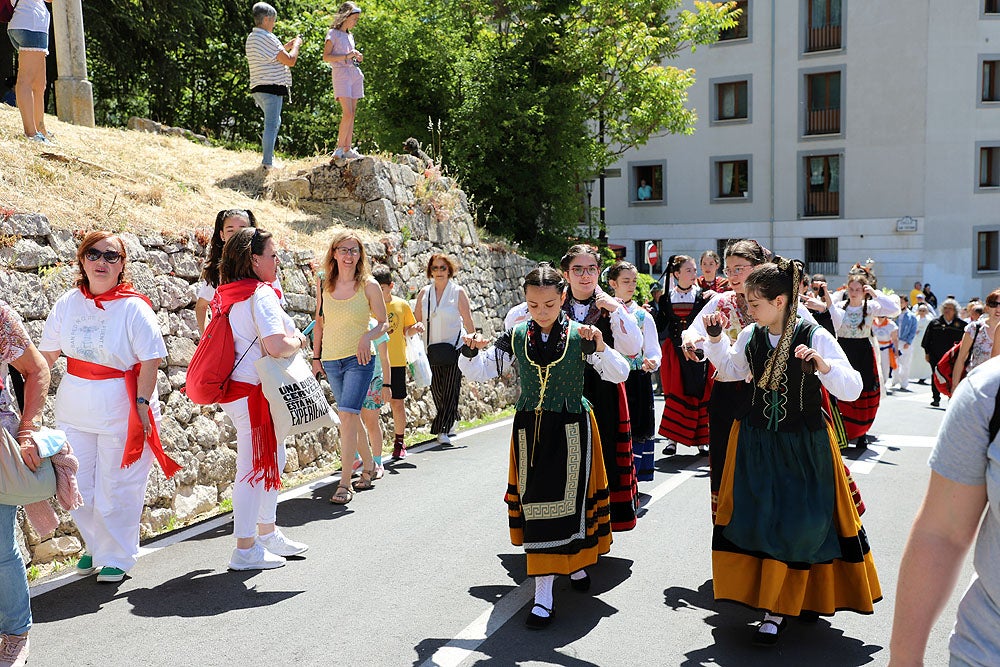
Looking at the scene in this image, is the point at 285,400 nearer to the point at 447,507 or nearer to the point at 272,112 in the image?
the point at 447,507

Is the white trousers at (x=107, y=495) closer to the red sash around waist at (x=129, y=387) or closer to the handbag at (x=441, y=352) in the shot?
the red sash around waist at (x=129, y=387)

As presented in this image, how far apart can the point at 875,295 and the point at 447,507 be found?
5979 millimetres

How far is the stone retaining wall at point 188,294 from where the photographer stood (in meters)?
6.32

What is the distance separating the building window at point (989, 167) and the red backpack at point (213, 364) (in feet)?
111

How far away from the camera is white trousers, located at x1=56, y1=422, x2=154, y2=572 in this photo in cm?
525

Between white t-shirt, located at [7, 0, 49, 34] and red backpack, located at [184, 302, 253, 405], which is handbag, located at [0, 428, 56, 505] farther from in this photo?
white t-shirt, located at [7, 0, 49, 34]

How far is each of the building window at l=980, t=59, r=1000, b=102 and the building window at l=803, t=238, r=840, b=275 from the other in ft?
23.2

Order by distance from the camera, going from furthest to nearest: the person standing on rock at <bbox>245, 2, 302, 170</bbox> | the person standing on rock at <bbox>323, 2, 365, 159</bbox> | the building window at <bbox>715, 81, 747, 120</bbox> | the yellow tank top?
the building window at <bbox>715, 81, 747, 120</bbox> < the person standing on rock at <bbox>245, 2, 302, 170</bbox> < the person standing on rock at <bbox>323, 2, 365, 159</bbox> < the yellow tank top

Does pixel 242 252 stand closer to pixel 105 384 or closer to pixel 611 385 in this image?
pixel 105 384

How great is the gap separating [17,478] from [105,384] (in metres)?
1.30

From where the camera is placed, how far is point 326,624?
485 cm

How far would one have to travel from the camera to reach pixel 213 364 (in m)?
5.61

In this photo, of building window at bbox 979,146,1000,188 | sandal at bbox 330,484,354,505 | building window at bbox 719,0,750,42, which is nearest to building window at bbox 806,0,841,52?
building window at bbox 719,0,750,42

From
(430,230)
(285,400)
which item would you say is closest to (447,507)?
(285,400)
